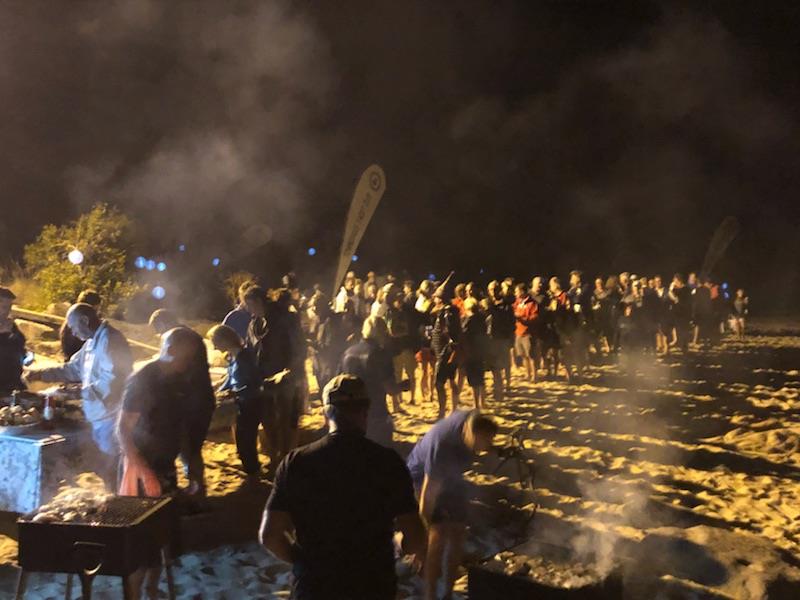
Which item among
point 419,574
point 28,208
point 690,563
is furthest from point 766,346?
point 28,208

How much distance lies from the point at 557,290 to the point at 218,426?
6.03 m

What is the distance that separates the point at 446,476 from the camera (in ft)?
11.1

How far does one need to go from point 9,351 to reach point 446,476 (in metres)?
3.74

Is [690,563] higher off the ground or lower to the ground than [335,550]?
lower

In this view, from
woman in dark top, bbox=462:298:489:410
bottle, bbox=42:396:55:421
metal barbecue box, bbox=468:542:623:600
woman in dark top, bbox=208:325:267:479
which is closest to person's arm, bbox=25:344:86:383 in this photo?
bottle, bbox=42:396:55:421

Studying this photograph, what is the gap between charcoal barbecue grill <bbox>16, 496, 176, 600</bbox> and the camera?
9.02 feet

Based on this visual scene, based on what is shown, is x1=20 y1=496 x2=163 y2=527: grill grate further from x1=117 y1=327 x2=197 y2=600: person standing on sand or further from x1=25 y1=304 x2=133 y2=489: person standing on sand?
x1=25 y1=304 x2=133 y2=489: person standing on sand

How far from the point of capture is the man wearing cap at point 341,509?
6.84ft

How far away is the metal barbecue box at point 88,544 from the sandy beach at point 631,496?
1104mm

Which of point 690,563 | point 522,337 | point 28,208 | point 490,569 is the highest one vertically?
point 28,208

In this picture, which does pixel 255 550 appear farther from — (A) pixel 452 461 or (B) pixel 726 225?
(B) pixel 726 225

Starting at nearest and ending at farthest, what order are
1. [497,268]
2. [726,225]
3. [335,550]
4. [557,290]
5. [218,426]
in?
[335,550] < [218,426] < [557,290] < [726,225] < [497,268]

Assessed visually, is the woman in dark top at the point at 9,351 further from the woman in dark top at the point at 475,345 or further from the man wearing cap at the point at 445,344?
the woman in dark top at the point at 475,345

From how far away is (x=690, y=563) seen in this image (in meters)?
3.97
